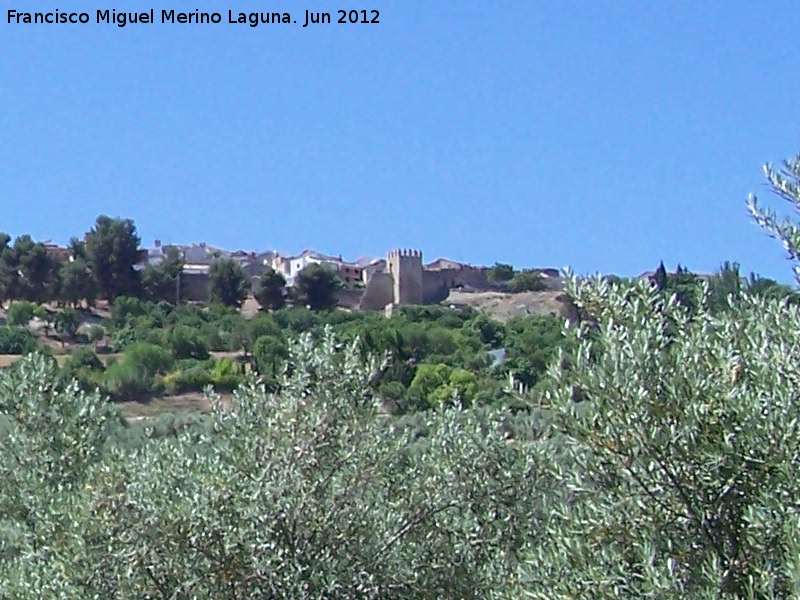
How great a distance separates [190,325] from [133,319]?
3.95 meters

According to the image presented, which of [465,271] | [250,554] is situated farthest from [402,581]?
[465,271]

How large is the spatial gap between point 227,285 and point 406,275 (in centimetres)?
1441

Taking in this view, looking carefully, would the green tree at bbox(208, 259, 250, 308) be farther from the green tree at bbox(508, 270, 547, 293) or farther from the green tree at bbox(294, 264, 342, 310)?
the green tree at bbox(508, 270, 547, 293)

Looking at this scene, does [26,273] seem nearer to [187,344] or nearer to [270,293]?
[270,293]

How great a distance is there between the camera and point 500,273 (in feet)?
276

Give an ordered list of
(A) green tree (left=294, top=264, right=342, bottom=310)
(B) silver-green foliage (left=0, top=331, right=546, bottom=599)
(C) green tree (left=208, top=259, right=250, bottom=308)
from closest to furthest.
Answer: (B) silver-green foliage (left=0, top=331, right=546, bottom=599) < (C) green tree (left=208, top=259, right=250, bottom=308) < (A) green tree (left=294, top=264, right=342, bottom=310)

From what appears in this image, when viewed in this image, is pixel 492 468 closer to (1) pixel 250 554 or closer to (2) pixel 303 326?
(1) pixel 250 554

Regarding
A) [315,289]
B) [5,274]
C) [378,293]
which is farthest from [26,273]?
[378,293]

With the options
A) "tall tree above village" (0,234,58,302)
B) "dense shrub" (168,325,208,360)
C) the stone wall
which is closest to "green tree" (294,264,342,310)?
the stone wall

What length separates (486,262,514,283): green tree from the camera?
82438 millimetres

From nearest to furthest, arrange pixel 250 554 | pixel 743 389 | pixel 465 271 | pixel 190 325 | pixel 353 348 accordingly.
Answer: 1. pixel 743 389
2. pixel 250 554
3. pixel 353 348
4. pixel 190 325
5. pixel 465 271

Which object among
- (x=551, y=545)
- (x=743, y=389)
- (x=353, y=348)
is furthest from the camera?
(x=353, y=348)

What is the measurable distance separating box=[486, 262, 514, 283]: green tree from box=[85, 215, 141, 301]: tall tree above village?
2678 centimetres

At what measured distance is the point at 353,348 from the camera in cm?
614
